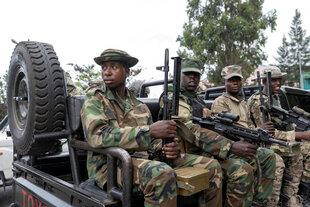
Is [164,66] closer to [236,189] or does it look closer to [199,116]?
[199,116]

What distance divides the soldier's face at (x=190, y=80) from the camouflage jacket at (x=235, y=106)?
0.38m

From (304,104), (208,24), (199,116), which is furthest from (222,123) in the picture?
(208,24)

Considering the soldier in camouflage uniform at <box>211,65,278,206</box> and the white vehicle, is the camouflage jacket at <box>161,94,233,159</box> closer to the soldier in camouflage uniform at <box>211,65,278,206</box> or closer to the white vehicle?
the soldier in camouflage uniform at <box>211,65,278,206</box>

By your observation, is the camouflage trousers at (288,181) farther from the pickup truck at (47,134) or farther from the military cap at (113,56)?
the military cap at (113,56)

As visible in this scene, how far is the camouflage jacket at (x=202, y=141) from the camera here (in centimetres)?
261

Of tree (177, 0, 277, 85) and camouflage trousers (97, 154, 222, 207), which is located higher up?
tree (177, 0, 277, 85)

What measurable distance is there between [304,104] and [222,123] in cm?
199

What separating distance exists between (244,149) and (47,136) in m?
1.65

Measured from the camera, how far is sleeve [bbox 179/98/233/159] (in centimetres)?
261

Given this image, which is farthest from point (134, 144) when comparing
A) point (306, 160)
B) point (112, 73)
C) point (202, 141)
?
point (306, 160)

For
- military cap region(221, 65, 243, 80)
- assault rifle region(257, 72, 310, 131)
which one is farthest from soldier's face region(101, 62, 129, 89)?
assault rifle region(257, 72, 310, 131)

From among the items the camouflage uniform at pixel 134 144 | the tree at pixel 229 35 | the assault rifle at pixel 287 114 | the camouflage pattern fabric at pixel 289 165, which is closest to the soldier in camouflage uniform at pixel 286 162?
the camouflage pattern fabric at pixel 289 165

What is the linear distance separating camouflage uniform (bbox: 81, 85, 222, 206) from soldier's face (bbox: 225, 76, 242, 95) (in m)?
1.38

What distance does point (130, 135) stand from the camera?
6.37ft
